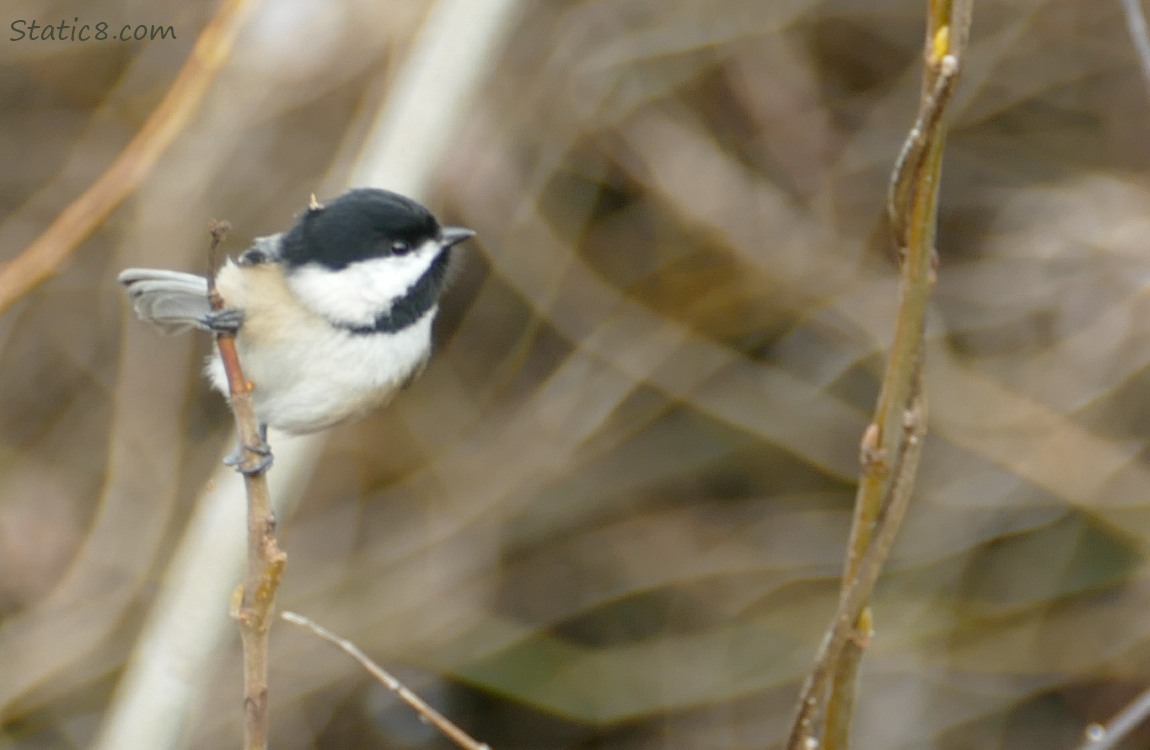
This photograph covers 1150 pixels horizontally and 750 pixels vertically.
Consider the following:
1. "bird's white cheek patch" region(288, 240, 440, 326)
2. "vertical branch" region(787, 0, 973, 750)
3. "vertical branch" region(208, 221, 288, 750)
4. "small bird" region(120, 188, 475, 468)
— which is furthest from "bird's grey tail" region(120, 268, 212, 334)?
"vertical branch" region(787, 0, 973, 750)

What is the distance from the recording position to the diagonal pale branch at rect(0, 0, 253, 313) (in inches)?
44.1

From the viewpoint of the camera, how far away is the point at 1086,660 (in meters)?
3.97

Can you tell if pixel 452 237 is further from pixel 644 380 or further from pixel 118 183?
pixel 644 380

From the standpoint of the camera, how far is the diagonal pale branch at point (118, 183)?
3.68 ft

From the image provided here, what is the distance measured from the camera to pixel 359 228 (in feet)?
6.83

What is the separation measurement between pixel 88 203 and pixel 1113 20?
3618 mm

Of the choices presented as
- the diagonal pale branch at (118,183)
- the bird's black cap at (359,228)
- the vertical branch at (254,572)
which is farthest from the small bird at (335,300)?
the diagonal pale branch at (118,183)

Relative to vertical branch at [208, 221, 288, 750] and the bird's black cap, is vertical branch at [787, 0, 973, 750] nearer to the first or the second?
vertical branch at [208, 221, 288, 750]

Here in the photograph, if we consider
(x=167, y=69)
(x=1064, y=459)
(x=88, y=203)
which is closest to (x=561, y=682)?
(x=1064, y=459)

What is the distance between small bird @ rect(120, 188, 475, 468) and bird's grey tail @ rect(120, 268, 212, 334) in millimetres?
37

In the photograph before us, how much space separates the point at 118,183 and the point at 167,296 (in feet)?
2.71

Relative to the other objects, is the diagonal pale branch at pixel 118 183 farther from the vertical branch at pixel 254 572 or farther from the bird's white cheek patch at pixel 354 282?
the bird's white cheek patch at pixel 354 282

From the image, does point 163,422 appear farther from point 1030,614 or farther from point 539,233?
point 1030,614

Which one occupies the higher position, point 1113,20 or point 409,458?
point 1113,20
